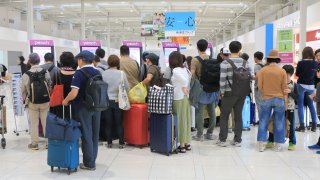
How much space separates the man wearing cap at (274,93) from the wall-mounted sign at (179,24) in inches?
262

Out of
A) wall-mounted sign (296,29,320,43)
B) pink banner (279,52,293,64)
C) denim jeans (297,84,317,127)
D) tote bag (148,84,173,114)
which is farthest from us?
wall-mounted sign (296,29,320,43)

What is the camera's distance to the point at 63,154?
13.7 feet

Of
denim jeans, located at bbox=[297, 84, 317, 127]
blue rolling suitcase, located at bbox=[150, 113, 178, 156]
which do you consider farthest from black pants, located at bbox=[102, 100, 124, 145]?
denim jeans, located at bbox=[297, 84, 317, 127]

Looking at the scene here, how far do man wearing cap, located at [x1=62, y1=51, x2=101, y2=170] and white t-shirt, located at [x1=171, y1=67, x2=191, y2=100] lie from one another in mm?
1159

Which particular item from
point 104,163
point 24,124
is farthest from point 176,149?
point 24,124

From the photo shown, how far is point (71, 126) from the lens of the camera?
404 cm

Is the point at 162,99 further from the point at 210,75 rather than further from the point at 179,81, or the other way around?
the point at 210,75

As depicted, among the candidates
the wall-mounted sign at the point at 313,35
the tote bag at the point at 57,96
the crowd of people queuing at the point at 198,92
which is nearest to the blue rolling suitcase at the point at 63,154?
the crowd of people queuing at the point at 198,92

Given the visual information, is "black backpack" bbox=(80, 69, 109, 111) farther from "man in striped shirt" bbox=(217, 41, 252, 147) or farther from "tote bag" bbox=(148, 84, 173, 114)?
"man in striped shirt" bbox=(217, 41, 252, 147)

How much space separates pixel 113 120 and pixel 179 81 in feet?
3.84

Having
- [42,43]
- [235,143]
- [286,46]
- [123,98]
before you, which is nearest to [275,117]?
[235,143]

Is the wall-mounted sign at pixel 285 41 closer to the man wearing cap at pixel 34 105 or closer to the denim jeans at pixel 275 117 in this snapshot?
the denim jeans at pixel 275 117

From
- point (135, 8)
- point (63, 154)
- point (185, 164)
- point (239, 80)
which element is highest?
point (135, 8)

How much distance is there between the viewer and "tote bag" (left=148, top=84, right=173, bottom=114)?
15.9ft
